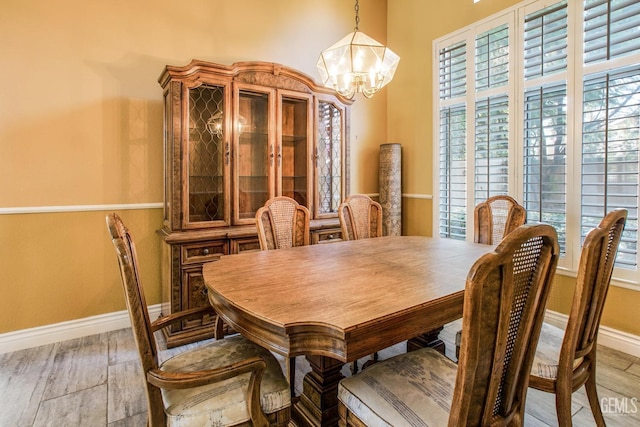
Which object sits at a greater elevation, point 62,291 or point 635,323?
point 62,291

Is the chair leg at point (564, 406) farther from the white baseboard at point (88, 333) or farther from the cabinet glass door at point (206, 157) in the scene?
the cabinet glass door at point (206, 157)

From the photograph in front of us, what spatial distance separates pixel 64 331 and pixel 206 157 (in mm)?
1730

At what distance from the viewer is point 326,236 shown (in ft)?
10.8

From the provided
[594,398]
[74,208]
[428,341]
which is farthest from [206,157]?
[594,398]

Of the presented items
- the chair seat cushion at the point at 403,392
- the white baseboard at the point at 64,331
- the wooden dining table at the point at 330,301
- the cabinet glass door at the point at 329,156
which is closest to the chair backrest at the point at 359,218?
the cabinet glass door at the point at 329,156

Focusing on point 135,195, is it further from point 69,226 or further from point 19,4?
point 19,4

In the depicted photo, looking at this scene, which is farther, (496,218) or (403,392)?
(496,218)

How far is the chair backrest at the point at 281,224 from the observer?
7.75 ft

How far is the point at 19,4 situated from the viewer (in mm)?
2451

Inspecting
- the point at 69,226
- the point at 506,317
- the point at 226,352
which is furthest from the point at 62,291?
the point at 506,317

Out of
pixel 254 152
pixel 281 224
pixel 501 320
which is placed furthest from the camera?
pixel 254 152

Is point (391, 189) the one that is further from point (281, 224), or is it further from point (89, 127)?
point (89, 127)

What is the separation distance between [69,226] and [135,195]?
0.52 metres

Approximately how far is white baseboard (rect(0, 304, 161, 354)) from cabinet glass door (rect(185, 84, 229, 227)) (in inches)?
39.1
